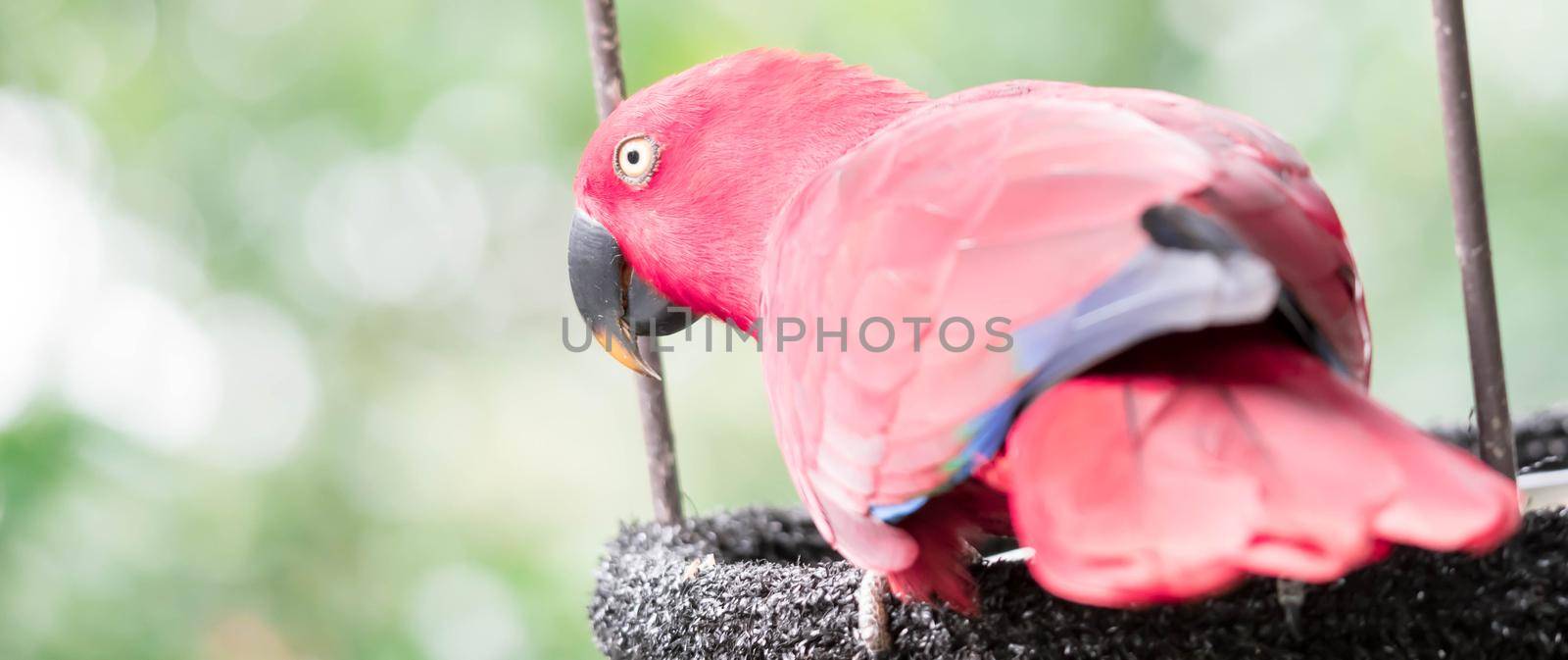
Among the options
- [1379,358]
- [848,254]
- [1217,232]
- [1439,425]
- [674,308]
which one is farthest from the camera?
[1379,358]

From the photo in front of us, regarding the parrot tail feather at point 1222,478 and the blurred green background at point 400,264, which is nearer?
the parrot tail feather at point 1222,478

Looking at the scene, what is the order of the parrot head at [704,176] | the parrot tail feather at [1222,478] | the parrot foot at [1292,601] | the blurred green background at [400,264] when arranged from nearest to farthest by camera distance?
the parrot tail feather at [1222,478], the parrot foot at [1292,601], the parrot head at [704,176], the blurred green background at [400,264]

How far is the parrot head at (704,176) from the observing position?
79 centimetres

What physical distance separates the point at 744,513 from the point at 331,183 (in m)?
1.04

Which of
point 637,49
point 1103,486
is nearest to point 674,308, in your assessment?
point 1103,486

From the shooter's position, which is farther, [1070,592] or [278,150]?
[278,150]

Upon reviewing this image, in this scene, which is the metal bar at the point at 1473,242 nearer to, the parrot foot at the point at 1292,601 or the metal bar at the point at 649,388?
the parrot foot at the point at 1292,601

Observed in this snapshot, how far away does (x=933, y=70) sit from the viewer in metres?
1.76

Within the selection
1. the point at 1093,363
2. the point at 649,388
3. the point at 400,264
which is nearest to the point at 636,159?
the point at 649,388

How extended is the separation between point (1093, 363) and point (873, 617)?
0.76 feet

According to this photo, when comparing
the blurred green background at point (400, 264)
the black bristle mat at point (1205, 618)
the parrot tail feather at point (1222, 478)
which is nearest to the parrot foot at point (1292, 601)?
the black bristle mat at point (1205, 618)

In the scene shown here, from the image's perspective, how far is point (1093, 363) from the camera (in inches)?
17.9

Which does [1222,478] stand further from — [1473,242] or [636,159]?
[636,159]

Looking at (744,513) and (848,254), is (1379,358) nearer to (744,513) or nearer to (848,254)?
(744,513)
